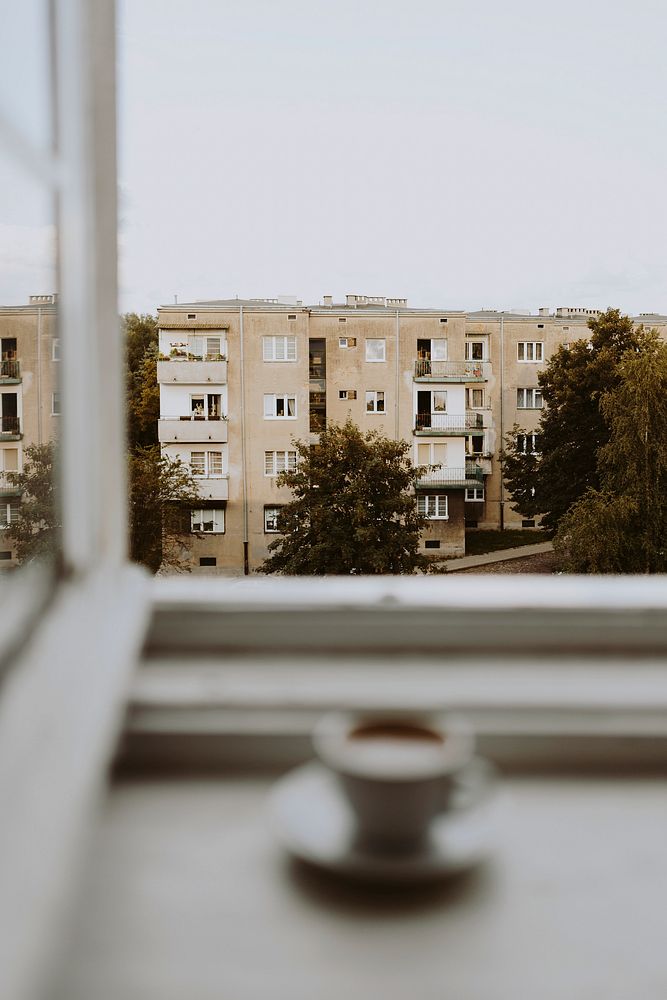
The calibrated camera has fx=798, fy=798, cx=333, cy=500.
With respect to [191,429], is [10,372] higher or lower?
lower

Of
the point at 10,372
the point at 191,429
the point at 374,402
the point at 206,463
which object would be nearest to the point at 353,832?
the point at 10,372

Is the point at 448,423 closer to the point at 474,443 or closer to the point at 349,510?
the point at 474,443

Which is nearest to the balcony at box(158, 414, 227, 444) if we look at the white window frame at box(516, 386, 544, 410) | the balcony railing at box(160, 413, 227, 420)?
the balcony railing at box(160, 413, 227, 420)

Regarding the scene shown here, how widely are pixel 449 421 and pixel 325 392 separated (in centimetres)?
108

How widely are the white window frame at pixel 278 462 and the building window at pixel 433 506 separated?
131cm

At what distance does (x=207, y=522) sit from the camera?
5613 mm

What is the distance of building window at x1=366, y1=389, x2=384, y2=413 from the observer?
6578mm

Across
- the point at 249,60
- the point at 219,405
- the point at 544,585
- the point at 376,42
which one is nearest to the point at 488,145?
the point at 376,42

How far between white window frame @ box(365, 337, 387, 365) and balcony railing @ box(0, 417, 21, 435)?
5128mm

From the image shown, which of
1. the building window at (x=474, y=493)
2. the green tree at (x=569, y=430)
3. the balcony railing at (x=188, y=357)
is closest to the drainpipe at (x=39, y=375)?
the balcony railing at (x=188, y=357)

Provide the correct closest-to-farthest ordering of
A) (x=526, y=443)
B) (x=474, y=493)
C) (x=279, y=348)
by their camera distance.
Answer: (x=279, y=348)
(x=526, y=443)
(x=474, y=493)

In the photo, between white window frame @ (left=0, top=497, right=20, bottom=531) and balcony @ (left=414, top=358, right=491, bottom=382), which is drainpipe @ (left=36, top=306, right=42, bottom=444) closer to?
white window frame @ (left=0, top=497, right=20, bottom=531)

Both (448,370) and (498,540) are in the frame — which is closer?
(448,370)

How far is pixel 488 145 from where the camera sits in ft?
27.0
